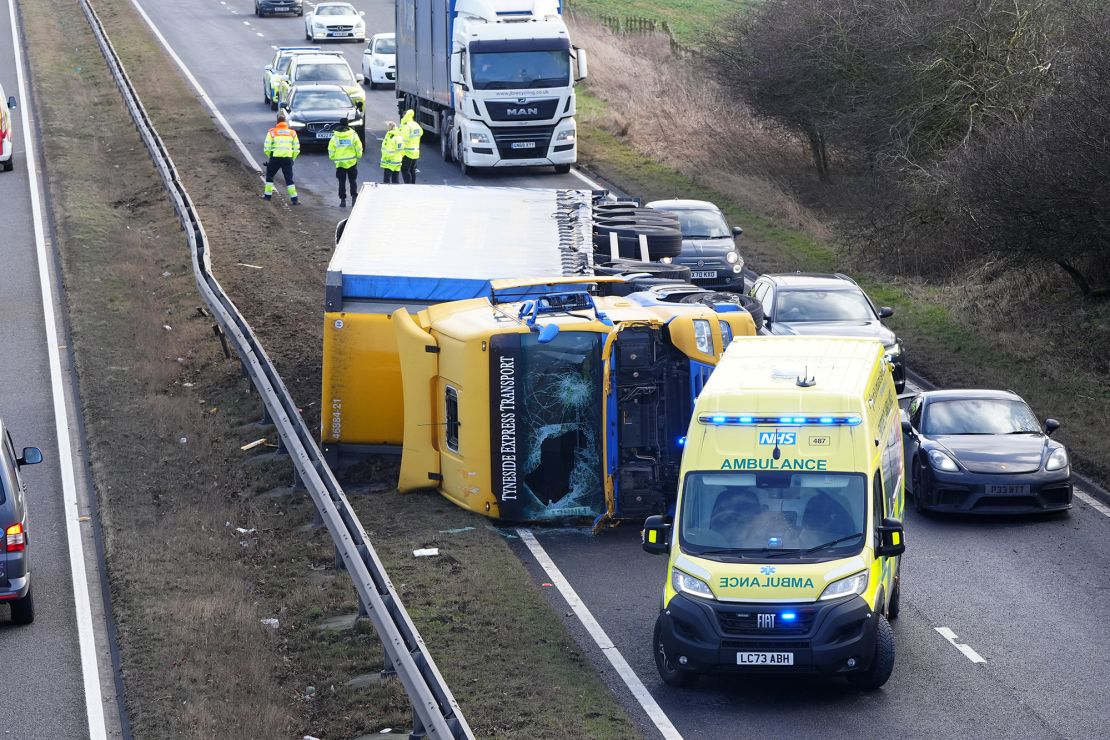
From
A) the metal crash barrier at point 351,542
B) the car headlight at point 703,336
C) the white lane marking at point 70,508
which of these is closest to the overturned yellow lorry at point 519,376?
the car headlight at point 703,336

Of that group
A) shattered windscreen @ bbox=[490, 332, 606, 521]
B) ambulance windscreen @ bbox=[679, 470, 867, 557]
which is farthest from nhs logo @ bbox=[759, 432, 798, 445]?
shattered windscreen @ bbox=[490, 332, 606, 521]

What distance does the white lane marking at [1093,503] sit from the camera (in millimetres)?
17828

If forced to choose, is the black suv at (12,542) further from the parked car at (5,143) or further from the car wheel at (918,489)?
the parked car at (5,143)

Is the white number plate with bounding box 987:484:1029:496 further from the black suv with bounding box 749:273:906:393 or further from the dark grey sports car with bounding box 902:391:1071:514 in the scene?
the black suv with bounding box 749:273:906:393

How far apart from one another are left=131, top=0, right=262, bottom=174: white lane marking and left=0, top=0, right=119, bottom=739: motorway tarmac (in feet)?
30.7

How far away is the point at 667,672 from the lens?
12797mm

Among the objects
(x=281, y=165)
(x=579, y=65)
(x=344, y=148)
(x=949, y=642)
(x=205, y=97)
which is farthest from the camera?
(x=205, y=97)

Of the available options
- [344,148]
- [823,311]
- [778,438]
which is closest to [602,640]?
[778,438]

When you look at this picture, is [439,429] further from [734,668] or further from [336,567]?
[734,668]

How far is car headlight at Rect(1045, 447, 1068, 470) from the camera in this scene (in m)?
17.3

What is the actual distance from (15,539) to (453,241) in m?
8.26

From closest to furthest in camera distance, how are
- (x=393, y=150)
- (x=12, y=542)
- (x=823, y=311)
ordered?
(x=12, y=542) → (x=823, y=311) → (x=393, y=150)

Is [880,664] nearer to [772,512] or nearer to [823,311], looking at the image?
[772,512]

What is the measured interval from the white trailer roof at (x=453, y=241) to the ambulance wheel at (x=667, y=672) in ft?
22.4
